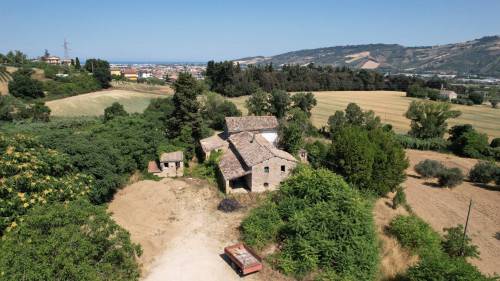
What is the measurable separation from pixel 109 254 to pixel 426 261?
15.6m

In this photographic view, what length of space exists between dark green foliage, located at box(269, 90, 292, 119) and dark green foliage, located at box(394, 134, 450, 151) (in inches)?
714

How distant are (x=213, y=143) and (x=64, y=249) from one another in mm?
23043

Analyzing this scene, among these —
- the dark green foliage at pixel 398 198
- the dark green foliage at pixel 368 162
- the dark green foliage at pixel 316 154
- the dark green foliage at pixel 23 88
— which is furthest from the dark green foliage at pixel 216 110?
the dark green foliage at pixel 23 88

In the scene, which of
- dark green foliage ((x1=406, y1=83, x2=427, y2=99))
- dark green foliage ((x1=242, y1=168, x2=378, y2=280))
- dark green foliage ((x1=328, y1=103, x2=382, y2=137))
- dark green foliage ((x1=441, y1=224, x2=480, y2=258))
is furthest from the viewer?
dark green foliage ((x1=406, y1=83, x2=427, y2=99))

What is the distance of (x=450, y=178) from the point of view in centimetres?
3148

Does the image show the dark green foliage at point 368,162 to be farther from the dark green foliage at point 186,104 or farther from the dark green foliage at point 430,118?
the dark green foliage at point 430,118

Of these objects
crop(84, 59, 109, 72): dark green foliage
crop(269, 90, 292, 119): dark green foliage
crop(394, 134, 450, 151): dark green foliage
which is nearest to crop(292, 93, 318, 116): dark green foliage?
crop(269, 90, 292, 119): dark green foliage

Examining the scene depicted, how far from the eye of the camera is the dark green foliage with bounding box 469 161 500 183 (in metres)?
32.8

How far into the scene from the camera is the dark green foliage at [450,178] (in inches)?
1235

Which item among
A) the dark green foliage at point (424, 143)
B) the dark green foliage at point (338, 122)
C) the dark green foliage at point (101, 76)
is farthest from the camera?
the dark green foliage at point (101, 76)

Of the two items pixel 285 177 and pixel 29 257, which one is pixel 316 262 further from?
pixel 29 257

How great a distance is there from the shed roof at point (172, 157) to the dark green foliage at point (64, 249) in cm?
1457

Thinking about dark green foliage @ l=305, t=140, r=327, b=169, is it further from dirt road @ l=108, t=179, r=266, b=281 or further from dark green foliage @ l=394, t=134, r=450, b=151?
dark green foliage @ l=394, t=134, r=450, b=151

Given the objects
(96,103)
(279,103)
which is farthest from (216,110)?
(96,103)
